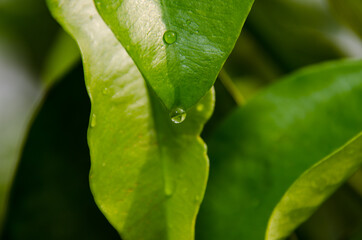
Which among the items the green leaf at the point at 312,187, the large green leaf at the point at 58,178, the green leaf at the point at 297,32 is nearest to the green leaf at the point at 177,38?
the green leaf at the point at 312,187

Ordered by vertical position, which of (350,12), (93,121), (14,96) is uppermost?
(93,121)

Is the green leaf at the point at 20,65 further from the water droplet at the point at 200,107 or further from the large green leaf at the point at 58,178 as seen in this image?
the water droplet at the point at 200,107

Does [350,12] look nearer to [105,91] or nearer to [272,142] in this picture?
[272,142]

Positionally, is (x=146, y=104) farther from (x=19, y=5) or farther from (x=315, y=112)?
(x=19, y=5)

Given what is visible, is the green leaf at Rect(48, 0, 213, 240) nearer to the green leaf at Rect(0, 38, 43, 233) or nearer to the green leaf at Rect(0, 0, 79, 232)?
the green leaf at Rect(0, 0, 79, 232)

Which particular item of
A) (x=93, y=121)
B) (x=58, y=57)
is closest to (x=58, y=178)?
(x=93, y=121)

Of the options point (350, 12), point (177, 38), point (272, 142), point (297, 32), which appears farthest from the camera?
point (297, 32)

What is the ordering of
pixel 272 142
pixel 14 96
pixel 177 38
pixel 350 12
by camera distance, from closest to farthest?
1. pixel 177 38
2. pixel 272 142
3. pixel 350 12
4. pixel 14 96

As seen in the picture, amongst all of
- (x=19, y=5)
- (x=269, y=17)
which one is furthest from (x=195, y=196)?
(x=19, y=5)
